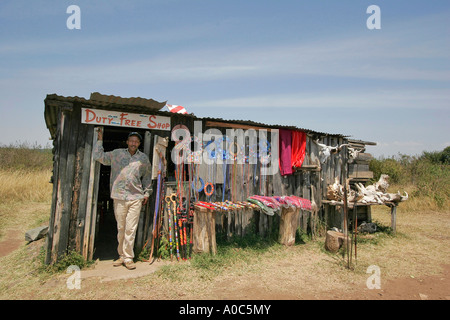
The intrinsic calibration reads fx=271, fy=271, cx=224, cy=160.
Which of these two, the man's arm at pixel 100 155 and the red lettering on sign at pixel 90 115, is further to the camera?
the red lettering on sign at pixel 90 115

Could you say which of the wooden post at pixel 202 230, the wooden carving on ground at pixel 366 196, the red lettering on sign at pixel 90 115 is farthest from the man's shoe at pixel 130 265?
the wooden carving on ground at pixel 366 196

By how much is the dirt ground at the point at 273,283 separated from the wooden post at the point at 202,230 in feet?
2.13

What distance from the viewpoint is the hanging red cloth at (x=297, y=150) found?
781 centimetres

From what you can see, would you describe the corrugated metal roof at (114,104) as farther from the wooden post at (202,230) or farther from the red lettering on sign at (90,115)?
the wooden post at (202,230)

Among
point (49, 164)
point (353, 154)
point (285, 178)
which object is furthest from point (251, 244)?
point (49, 164)

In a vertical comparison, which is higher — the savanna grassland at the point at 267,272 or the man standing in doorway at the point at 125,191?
the man standing in doorway at the point at 125,191

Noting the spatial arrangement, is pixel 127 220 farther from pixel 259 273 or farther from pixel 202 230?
pixel 259 273

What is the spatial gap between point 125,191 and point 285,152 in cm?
443

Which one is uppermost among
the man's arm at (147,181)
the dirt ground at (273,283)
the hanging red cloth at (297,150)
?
the hanging red cloth at (297,150)

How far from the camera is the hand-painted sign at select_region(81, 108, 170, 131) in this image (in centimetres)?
528

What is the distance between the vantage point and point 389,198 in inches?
325

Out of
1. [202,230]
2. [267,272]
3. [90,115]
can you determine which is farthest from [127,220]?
[267,272]
